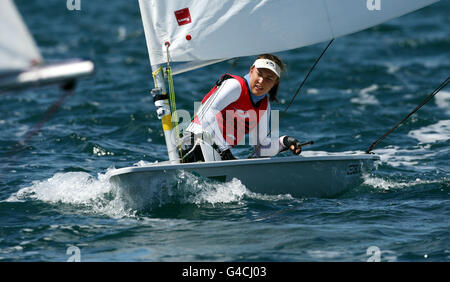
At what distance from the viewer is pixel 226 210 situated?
16.1 ft

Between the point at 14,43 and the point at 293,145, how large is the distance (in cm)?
256

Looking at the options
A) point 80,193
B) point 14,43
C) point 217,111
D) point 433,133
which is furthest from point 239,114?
point 433,133

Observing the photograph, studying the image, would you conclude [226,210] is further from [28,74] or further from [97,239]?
[28,74]

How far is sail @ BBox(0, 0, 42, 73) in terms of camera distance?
120 inches

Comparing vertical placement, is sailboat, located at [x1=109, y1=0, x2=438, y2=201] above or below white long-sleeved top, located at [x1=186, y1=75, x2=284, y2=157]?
above

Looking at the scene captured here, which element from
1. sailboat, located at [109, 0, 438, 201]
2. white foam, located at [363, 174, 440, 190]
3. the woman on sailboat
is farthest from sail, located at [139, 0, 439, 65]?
white foam, located at [363, 174, 440, 190]

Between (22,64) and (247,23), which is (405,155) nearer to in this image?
(247,23)

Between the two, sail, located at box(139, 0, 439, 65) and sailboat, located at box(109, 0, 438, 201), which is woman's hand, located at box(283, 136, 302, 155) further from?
sail, located at box(139, 0, 439, 65)

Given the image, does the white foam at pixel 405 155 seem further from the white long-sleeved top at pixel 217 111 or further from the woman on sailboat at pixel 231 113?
the white long-sleeved top at pixel 217 111

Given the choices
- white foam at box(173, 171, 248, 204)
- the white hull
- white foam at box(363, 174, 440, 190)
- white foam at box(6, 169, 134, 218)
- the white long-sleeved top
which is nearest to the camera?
the white hull

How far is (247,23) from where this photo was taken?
200 inches

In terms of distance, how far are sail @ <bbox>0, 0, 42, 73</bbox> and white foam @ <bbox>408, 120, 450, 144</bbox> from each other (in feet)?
17.9
